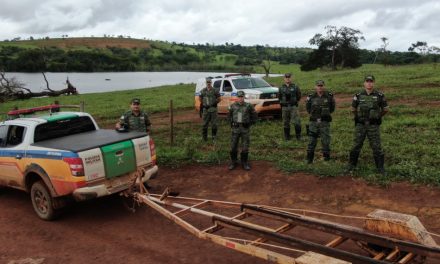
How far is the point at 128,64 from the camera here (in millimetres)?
111312

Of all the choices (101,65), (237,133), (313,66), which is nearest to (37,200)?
(237,133)

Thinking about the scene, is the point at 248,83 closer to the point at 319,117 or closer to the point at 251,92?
the point at 251,92

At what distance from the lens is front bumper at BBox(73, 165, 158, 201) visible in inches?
282

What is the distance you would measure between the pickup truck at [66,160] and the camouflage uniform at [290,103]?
5.50 meters

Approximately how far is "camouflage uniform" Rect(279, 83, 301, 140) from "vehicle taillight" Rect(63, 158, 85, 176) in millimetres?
7152

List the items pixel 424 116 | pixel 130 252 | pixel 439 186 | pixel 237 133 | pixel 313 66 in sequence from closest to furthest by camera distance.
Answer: pixel 130 252 < pixel 439 186 < pixel 237 133 < pixel 424 116 < pixel 313 66

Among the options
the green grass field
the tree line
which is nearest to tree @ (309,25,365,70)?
the tree line

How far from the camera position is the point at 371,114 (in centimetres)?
876

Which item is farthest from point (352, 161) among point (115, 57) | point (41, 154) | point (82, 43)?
point (82, 43)

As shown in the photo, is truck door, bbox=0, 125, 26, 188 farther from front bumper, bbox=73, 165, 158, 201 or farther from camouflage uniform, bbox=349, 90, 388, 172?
camouflage uniform, bbox=349, 90, 388, 172

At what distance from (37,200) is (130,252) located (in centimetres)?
267

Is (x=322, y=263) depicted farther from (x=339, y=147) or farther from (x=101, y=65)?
(x=101, y=65)

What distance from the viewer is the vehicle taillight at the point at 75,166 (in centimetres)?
709

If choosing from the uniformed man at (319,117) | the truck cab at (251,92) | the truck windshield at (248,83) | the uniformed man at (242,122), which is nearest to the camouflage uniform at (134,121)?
the uniformed man at (242,122)
